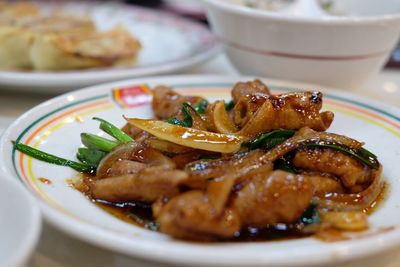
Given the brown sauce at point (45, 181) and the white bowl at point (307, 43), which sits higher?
the white bowl at point (307, 43)

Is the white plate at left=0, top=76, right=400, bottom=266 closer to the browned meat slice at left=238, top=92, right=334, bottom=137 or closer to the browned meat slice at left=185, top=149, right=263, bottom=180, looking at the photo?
the browned meat slice at left=185, top=149, right=263, bottom=180

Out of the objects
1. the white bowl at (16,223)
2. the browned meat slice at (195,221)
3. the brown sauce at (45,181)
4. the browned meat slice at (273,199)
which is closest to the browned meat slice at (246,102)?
the browned meat slice at (273,199)

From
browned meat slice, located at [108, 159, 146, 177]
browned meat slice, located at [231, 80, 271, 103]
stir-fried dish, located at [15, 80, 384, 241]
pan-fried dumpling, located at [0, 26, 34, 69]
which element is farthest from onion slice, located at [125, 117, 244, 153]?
pan-fried dumpling, located at [0, 26, 34, 69]

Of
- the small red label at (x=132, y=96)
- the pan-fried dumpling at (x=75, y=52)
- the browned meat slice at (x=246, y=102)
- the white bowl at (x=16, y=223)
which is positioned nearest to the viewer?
the white bowl at (x=16, y=223)

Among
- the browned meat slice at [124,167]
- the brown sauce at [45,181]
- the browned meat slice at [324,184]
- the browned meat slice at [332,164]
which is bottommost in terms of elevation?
the brown sauce at [45,181]

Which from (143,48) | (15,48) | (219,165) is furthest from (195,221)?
(143,48)

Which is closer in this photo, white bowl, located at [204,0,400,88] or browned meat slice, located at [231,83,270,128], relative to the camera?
browned meat slice, located at [231,83,270,128]

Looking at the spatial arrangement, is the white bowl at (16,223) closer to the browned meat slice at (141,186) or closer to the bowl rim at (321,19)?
the browned meat slice at (141,186)

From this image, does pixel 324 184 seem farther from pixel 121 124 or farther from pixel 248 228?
pixel 121 124
